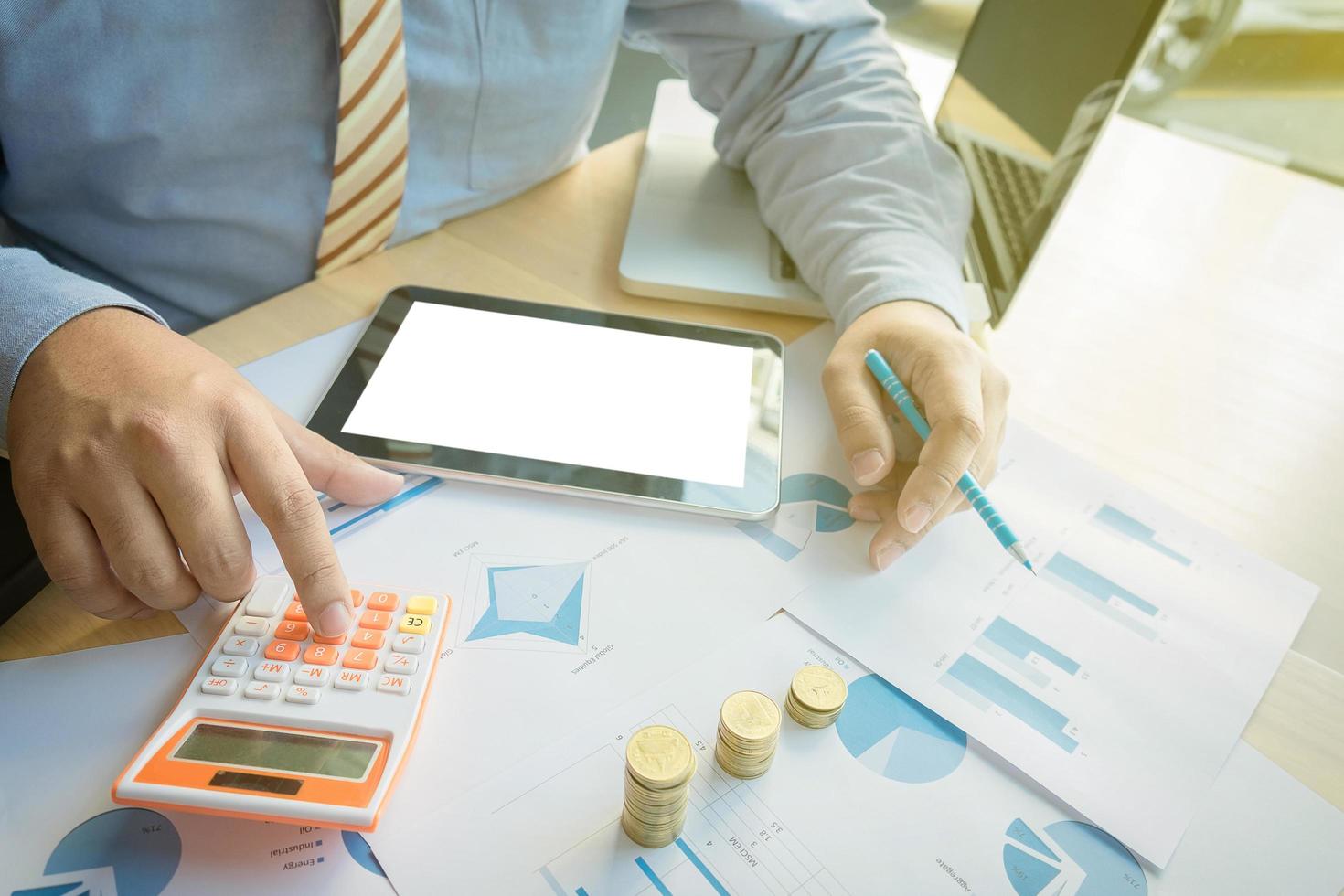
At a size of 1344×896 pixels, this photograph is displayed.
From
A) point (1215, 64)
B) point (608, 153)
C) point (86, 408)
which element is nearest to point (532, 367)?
point (86, 408)

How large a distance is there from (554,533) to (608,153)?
0.52 meters

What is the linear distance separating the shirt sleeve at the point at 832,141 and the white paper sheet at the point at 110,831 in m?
0.50

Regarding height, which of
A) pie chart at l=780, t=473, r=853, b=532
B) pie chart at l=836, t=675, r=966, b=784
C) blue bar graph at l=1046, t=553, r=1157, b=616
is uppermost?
blue bar graph at l=1046, t=553, r=1157, b=616

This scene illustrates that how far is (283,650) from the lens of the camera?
409 millimetres

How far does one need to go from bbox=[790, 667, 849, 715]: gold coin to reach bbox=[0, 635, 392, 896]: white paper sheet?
0.21 m

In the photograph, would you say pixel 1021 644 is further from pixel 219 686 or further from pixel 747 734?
pixel 219 686

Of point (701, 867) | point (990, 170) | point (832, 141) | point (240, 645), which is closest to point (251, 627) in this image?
point (240, 645)

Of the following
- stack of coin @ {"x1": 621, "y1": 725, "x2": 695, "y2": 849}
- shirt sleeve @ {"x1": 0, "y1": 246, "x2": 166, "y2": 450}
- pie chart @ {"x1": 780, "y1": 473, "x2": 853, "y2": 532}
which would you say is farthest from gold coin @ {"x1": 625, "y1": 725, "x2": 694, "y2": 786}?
shirt sleeve @ {"x1": 0, "y1": 246, "x2": 166, "y2": 450}

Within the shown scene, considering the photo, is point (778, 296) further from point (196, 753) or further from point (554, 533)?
point (196, 753)

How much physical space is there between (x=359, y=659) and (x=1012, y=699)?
34 cm

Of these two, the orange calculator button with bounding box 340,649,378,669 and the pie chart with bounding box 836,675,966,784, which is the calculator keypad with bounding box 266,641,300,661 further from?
the pie chart with bounding box 836,675,966,784

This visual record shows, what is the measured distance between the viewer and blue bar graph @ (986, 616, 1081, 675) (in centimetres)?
47

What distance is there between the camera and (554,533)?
502mm

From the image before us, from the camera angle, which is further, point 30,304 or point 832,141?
point 832,141
